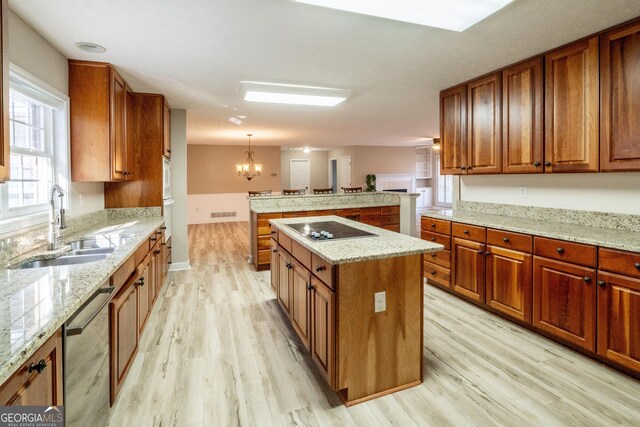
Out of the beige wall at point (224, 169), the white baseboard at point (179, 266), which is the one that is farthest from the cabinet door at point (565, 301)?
the beige wall at point (224, 169)

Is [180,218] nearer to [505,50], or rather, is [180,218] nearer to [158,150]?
[158,150]

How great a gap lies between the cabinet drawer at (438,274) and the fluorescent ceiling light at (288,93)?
86.5 inches

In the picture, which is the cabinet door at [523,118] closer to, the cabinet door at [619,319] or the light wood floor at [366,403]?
the cabinet door at [619,319]

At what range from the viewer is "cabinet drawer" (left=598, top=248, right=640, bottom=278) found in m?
2.04

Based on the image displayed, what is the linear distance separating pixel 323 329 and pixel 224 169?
897 centimetres

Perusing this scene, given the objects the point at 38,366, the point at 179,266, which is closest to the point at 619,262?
the point at 38,366

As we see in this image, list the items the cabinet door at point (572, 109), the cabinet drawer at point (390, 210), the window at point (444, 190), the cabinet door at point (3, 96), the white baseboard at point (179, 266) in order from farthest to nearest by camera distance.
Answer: the window at point (444, 190) → the cabinet drawer at point (390, 210) → the white baseboard at point (179, 266) → the cabinet door at point (572, 109) → the cabinet door at point (3, 96)

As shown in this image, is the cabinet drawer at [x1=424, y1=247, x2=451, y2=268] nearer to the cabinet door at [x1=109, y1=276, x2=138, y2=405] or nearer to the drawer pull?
the cabinet door at [x1=109, y1=276, x2=138, y2=405]

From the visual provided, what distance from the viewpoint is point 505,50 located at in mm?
2809

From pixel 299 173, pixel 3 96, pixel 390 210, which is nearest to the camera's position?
pixel 3 96

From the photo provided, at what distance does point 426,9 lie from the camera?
6.56ft

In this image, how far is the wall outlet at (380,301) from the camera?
1982 millimetres

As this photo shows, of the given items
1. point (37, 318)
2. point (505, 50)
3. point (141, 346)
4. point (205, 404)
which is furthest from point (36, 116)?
point (505, 50)

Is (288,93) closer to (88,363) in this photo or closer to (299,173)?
(88,363)
